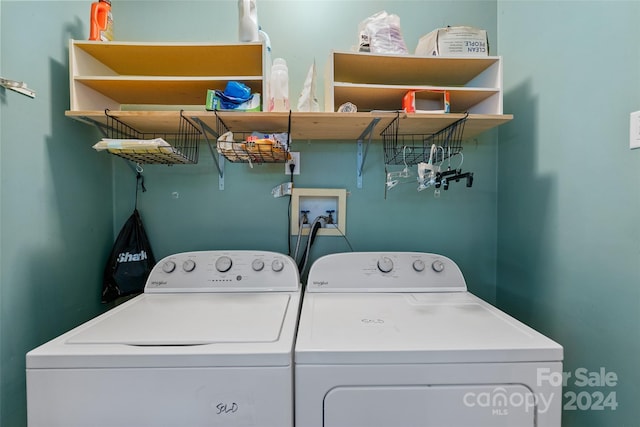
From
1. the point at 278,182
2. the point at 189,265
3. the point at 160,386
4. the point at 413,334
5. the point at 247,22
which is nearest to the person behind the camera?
the point at 160,386

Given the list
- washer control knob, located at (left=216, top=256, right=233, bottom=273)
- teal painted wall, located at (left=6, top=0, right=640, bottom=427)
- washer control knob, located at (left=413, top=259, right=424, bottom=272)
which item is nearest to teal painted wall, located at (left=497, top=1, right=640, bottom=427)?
teal painted wall, located at (left=6, top=0, right=640, bottom=427)

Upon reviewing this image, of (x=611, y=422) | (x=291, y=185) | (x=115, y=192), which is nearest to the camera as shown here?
(x=611, y=422)

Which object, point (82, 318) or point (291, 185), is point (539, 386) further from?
point (82, 318)

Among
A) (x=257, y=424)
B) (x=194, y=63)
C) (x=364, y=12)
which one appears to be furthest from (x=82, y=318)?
→ (x=364, y=12)

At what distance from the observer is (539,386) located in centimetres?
79

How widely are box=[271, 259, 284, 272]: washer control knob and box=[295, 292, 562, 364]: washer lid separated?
0.23m

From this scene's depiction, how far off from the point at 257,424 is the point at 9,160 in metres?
1.22

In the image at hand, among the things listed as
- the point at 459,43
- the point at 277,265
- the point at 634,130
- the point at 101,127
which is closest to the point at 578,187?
the point at 634,130

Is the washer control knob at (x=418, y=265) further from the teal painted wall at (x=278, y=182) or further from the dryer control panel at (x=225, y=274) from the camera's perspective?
the dryer control panel at (x=225, y=274)

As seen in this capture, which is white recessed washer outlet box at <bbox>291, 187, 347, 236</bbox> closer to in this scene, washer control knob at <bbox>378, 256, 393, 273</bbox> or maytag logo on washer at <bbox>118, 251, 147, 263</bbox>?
washer control knob at <bbox>378, 256, 393, 273</bbox>

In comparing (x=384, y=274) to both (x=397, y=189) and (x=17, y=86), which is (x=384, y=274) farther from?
(x=17, y=86)

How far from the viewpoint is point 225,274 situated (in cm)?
134

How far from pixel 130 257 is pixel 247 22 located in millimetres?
1285

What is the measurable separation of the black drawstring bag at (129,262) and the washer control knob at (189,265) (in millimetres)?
353
